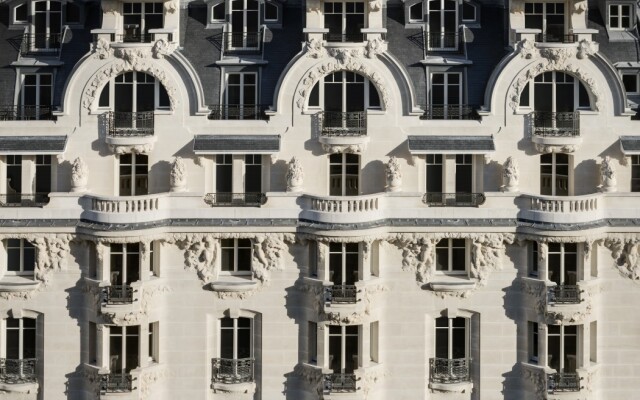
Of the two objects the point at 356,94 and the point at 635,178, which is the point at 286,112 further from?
the point at 635,178

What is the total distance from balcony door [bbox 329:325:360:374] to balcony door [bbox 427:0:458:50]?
43.8ft

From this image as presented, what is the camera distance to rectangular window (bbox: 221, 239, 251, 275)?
6675cm

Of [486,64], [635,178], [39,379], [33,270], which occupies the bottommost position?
[39,379]

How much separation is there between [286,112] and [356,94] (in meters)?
3.22

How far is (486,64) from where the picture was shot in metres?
68.0

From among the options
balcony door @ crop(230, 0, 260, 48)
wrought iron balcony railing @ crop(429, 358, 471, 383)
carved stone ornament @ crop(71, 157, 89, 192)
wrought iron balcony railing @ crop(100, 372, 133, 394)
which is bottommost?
wrought iron balcony railing @ crop(100, 372, 133, 394)

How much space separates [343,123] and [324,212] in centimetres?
431

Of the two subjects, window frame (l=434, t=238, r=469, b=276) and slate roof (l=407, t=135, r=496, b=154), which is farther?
window frame (l=434, t=238, r=469, b=276)

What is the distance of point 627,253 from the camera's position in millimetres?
66500

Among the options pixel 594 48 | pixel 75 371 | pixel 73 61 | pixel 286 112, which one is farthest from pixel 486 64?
pixel 75 371

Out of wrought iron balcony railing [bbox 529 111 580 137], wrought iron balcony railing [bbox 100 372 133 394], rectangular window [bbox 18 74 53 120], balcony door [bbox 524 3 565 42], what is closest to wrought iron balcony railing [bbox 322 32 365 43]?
balcony door [bbox 524 3 565 42]

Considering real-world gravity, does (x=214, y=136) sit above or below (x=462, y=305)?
above

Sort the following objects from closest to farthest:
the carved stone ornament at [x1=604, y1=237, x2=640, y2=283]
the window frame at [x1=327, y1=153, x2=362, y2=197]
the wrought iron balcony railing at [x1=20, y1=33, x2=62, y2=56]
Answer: the carved stone ornament at [x1=604, y1=237, x2=640, y2=283] → the window frame at [x1=327, y1=153, x2=362, y2=197] → the wrought iron balcony railing at [x1=20, y1=33, x2=62, y2=56]

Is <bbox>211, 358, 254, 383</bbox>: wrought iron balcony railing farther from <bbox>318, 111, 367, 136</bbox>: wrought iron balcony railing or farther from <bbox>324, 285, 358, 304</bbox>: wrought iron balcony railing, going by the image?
<bbox>318, 111, 367, 136</bbox>: wrought iron balcony railing
